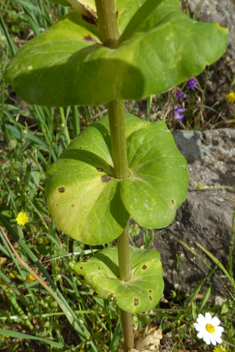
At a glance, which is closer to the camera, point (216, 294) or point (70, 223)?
point (70, 223)

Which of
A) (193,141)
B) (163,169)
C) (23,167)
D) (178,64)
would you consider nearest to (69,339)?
(23,167)

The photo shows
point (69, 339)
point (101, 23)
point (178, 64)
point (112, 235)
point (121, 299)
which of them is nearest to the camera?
point (178, 64)

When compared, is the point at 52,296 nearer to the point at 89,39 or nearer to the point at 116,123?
the point at 116,123

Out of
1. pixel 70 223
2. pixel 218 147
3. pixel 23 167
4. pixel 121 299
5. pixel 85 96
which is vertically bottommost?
pixel 218 147

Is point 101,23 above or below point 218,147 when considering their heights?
above

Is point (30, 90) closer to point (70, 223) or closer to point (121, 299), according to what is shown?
point (70, 223)
